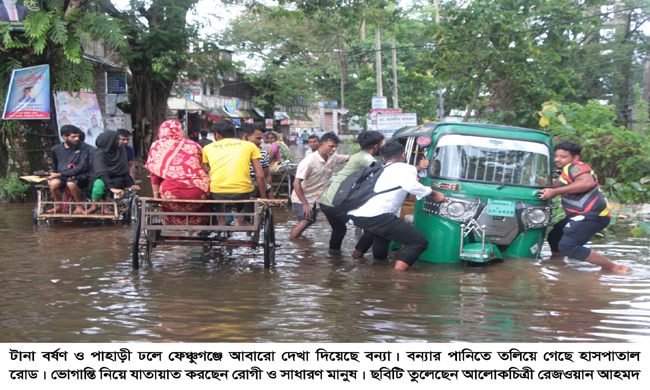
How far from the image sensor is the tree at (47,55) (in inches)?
450

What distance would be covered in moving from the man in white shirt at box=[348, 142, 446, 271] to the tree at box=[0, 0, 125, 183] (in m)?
7.42

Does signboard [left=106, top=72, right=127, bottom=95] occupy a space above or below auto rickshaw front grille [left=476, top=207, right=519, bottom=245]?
above

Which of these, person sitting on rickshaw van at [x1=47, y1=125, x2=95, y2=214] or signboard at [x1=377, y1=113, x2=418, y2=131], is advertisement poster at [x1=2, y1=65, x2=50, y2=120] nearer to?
person sitting on rickshaw van at [x1=47, y1=125, x2=95, y2=214]

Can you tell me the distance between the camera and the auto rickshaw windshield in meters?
6.92

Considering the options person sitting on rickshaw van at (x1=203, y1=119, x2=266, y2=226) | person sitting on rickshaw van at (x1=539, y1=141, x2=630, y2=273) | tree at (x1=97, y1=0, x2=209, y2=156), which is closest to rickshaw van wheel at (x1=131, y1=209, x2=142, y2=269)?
person sitting on rickshaw van at (x1=203, y1=119, x2=266, y2=226)

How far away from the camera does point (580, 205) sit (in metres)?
6.60

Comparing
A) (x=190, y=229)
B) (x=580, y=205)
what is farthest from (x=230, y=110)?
(x=580, y=205)

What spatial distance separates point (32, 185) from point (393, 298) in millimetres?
10906

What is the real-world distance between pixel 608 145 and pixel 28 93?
12090 mm

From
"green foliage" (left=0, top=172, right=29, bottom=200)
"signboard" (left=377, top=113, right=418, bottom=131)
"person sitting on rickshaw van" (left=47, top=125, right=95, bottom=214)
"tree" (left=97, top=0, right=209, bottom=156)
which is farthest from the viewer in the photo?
"tree" (left=97, top=0, right=209, bottom=156)

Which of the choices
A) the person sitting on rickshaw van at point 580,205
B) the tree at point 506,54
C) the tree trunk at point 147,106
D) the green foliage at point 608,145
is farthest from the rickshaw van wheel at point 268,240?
the tree trunk at point 147,106

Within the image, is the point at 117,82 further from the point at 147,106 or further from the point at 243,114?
the point at 243,114

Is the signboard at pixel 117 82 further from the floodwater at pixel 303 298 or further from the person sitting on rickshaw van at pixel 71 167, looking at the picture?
the floodwater at pixel 303 298
